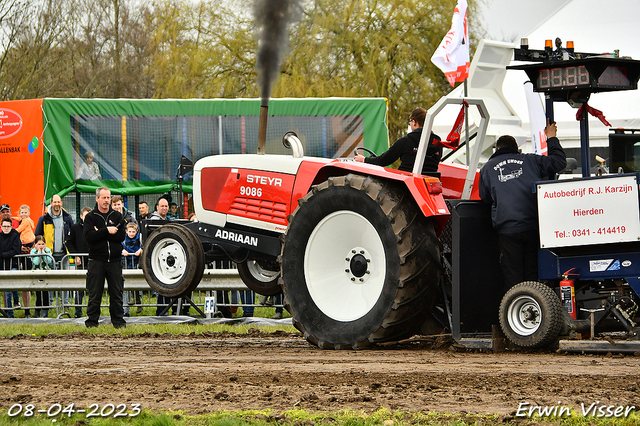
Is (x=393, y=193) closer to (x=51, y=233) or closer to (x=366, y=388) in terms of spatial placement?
(x=366, y=388)

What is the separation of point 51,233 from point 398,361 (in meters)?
9.76

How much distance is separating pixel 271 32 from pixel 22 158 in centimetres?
905

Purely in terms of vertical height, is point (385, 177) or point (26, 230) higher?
point (385, 177)

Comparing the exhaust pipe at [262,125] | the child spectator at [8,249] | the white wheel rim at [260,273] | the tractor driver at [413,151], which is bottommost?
the white wheel rim at [260,273]

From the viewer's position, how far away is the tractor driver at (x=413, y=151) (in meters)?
7.84

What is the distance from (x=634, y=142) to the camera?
32.5ft

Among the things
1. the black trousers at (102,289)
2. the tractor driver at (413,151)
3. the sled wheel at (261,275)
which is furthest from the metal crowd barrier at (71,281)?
the tractor driver at (413,151)

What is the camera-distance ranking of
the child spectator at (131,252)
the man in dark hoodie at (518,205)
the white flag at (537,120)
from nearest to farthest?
the man in dark hoodie at (518,205) → the white flag at (537,120) → the child spectator at (131,252)

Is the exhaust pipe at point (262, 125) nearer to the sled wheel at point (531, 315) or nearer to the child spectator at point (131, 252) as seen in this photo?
the sled wheel at point (531, 315)

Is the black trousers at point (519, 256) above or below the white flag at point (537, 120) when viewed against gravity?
below

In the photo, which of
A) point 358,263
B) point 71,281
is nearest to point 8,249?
point 71,281

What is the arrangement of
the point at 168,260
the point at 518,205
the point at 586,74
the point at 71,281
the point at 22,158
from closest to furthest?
the point at 586,74
the point at 518,205
the point at 168,260
the point at 71,281
the point at 22,158

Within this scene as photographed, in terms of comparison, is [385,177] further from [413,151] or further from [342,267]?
[342,267]

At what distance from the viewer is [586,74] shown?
7.23 m
